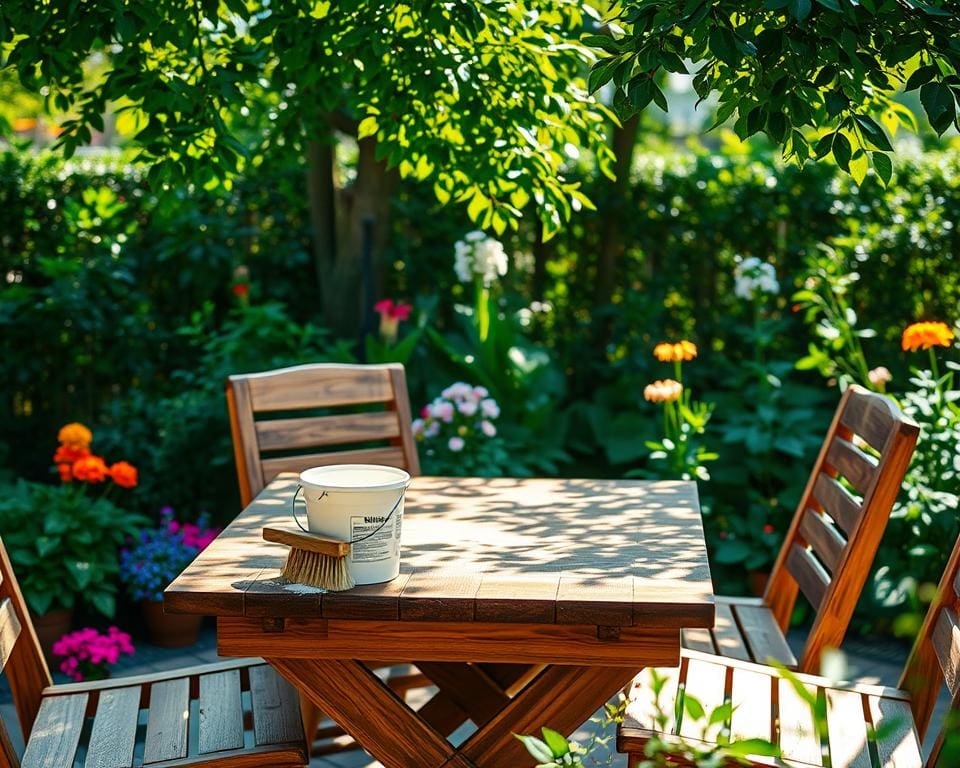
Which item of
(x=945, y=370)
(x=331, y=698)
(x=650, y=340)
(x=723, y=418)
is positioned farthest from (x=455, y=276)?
(x=331, y=698)

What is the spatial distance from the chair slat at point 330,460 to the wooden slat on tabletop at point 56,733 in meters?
0.84

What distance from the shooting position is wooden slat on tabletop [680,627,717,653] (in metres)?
2.86

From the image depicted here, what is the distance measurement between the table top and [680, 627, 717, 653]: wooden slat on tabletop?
395 millimetres

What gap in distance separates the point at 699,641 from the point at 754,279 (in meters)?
2.37

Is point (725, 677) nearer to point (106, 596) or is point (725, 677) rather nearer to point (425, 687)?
point (425, 687)

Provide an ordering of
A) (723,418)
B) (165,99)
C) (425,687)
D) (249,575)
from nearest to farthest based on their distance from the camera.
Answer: (249,575) → (165,99) → (425,687) → (723,418)

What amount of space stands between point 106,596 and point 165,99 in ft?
6.92

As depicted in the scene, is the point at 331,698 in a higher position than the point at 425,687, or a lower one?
higher

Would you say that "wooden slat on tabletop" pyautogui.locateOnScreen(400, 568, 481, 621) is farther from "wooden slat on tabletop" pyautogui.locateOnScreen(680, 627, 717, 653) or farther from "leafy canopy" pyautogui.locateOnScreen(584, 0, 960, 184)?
"wooden slat on tabletop" pyautogui.locateOnScreen(680, 627, 717, 653)

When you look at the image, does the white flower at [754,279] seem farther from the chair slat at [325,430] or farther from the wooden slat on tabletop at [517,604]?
the wooden slat on tabletop at [517,604]

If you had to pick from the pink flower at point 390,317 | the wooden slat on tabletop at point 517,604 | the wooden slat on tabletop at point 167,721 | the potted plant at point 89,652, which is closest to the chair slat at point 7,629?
the wooden slat on tabletop at point 167,721

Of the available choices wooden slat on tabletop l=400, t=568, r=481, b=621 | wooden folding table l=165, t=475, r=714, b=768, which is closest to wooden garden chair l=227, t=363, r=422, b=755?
wooden folding table l=165, t=475, r=714, b=768

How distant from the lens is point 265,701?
2410mm

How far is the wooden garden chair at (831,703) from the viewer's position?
2.13m
